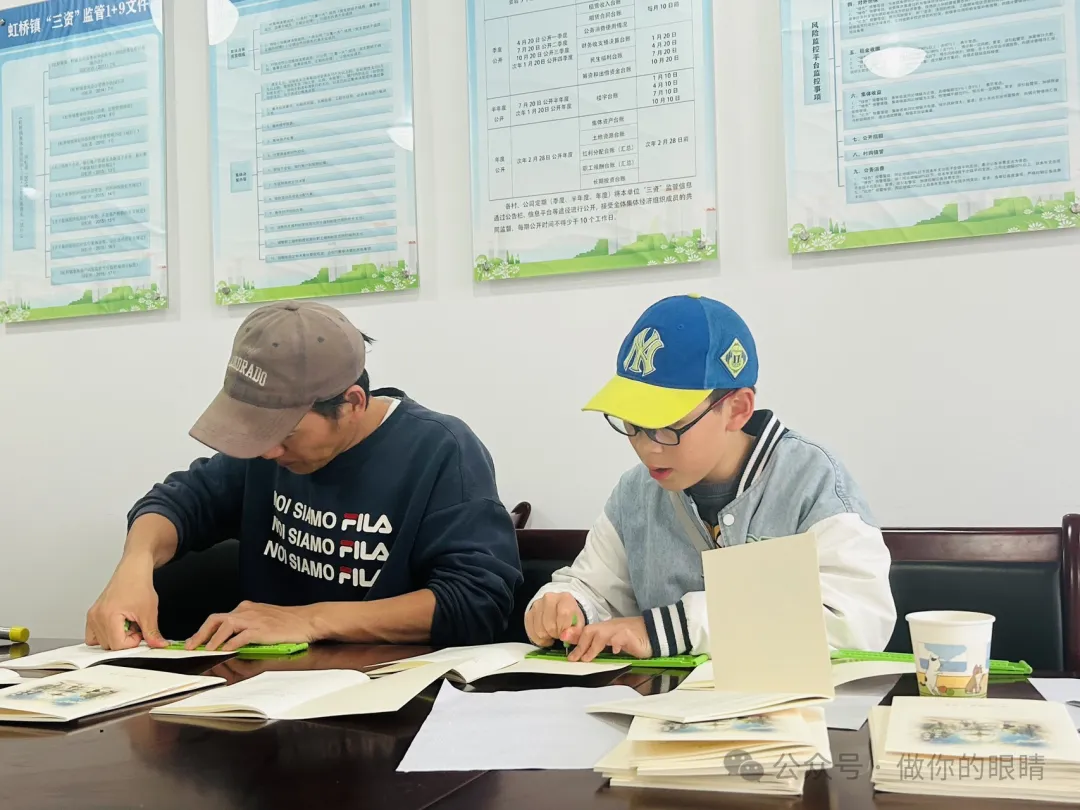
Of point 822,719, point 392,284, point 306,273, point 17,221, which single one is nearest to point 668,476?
point 822,719

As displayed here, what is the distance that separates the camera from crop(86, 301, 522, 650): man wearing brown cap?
1410 mm

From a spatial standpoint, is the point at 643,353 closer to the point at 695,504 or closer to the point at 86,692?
the point at 695,504

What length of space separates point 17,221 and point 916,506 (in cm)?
217

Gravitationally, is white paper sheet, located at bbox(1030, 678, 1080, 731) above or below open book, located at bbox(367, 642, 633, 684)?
above

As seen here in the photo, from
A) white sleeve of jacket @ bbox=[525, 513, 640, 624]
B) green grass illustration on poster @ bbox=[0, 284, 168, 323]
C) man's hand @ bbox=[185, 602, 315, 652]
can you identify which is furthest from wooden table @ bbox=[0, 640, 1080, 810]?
green grass illustration on poster @ bbox=[0, 284, 168, 323]

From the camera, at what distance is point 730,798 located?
2.09ft

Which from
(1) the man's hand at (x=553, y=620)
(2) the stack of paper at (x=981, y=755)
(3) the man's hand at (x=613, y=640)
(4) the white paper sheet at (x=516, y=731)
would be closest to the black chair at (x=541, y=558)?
(1) the man's hand at (x=553, y=620)

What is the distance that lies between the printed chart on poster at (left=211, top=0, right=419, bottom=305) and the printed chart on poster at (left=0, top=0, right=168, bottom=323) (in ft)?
0.66

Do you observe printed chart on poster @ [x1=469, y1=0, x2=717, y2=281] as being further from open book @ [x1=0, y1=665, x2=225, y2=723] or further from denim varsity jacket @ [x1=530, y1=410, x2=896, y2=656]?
open book @ [x1=0, y1=665, x2=225, y2=723]

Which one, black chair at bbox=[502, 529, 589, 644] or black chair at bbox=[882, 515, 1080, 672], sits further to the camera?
black chair at bbox=[502, 529, 589, 644]

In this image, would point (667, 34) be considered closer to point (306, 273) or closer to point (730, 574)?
point (306, 273)

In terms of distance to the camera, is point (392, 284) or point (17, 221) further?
point (17, 221)

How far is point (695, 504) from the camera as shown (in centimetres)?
143

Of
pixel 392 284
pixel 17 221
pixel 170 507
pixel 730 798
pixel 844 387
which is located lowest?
pixel 730 798
